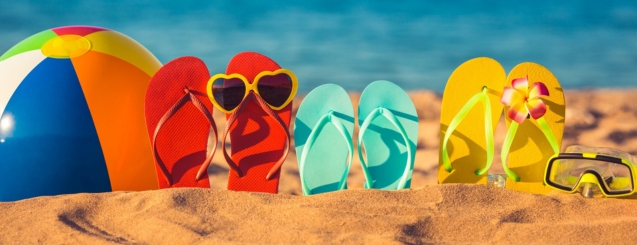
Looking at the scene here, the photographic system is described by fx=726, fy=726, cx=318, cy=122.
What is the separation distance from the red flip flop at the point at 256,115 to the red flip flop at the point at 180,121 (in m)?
0.12

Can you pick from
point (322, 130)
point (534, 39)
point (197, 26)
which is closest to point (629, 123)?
point (322, 130)

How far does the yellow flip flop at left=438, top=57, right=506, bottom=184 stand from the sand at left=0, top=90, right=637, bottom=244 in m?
0.25

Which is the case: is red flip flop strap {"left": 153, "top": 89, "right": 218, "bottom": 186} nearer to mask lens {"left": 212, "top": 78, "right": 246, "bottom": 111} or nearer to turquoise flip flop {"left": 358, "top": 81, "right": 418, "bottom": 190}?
mask lens {"left": 212, "top": 78, "right": 246, "bottom": 111}

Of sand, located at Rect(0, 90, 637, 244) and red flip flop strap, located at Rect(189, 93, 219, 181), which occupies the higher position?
red flip flop strap, located at Rect(189, 93, 219, 181)

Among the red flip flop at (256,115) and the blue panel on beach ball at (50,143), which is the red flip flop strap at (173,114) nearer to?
the red flip flop at (256,115)

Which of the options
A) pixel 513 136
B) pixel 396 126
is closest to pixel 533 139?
pixel 513 136

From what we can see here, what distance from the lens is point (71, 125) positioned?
306 centimetres

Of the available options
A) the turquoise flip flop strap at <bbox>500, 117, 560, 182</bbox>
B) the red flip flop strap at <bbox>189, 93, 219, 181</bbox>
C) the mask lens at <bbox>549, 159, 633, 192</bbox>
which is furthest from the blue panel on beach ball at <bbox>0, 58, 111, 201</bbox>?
the mask lens at <bbox>549, 159, 633, 192</bbox>

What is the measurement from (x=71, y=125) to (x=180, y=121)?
1.48 feet

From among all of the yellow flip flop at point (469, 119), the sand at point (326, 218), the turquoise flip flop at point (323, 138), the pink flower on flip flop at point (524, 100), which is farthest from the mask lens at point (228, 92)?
the pink flower on flip flop at point (524, 100)

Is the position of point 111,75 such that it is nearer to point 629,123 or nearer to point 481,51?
point 629,123

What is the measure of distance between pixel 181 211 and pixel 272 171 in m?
0.55

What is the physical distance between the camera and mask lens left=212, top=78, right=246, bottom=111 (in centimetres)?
304

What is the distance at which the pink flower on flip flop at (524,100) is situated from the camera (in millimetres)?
3004
